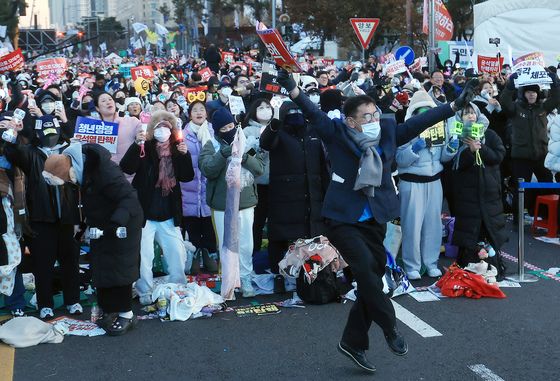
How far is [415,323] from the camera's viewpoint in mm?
6688

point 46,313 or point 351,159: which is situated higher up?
point 351,159

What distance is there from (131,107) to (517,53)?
1728 centimetres

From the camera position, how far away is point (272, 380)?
5512 millimetres

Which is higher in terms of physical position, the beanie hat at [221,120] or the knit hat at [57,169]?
the beanie hat at [221,120]

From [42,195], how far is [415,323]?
337 centimetres

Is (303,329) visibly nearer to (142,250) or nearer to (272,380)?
(272,380)

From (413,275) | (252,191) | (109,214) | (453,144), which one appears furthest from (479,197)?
(109,214)

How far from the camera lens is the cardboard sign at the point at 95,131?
7141 mm

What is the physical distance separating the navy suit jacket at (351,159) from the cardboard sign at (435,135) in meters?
2.26

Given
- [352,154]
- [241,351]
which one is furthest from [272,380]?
[352,154]

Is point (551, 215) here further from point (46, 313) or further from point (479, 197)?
point (46, 313)

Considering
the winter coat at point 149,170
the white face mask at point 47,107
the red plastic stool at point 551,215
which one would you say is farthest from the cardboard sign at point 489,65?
the winter coat at point 149,170

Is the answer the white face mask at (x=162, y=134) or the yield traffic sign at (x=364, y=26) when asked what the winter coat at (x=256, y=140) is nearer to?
the white face mask at (x=162, y=134)

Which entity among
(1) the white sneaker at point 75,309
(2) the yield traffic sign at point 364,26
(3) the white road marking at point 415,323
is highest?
(2) the yield traffic sign at point 364,26
